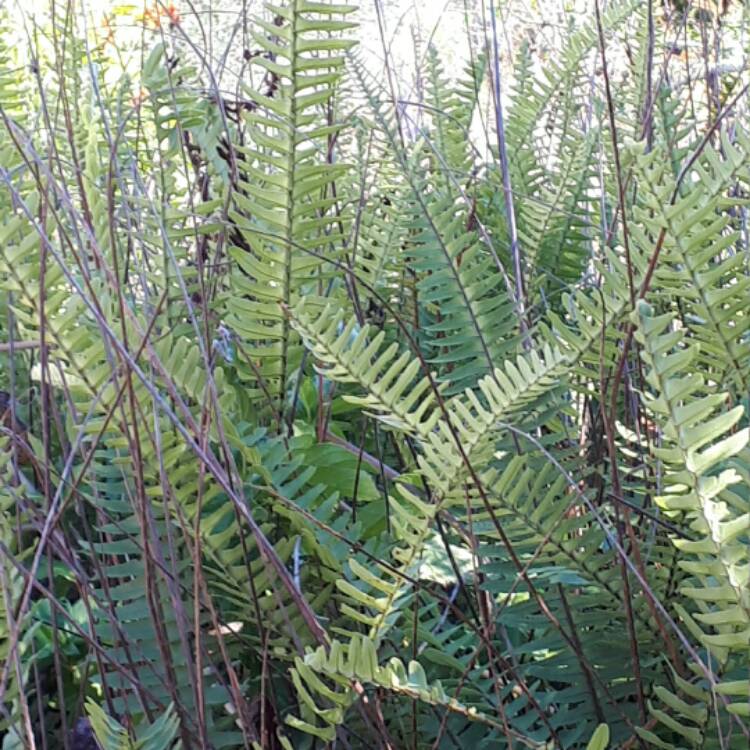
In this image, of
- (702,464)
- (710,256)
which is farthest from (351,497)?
(702,464)

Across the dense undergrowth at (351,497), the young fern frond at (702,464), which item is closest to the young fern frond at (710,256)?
the dense undergrowth at (351,497)

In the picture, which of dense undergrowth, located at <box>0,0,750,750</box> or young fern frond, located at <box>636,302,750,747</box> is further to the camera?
dense undergrowth, located at <box>0,0,750,750</box>

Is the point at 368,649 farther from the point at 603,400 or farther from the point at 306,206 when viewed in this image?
the point at 306,206

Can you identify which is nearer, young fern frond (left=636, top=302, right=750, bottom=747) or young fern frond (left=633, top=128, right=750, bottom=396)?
young fern frond (left=636, top=302, right=750, bottom=747)

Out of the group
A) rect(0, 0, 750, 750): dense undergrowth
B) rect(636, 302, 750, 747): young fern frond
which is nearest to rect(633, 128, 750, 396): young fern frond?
rect(0, 0, 750, 750): dense undergrowth

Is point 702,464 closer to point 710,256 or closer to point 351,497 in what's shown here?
point 710,256

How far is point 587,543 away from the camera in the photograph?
0.65 m

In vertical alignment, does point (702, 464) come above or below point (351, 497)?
above

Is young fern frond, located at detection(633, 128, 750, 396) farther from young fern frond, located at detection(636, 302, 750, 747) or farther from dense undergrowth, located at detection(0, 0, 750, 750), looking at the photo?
young fern frond, located at detection(636, 302, 750, 747)

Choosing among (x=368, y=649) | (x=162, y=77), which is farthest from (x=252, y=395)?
(x=368, y=649)

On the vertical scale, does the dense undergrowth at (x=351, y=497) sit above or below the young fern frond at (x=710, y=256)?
below

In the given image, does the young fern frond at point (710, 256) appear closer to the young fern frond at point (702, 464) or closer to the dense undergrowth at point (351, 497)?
the dense undergrowth at point (351, 497)

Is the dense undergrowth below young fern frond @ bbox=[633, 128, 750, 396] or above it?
below

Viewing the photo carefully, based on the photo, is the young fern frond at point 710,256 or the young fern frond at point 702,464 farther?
the young fern frond at point 710,256
